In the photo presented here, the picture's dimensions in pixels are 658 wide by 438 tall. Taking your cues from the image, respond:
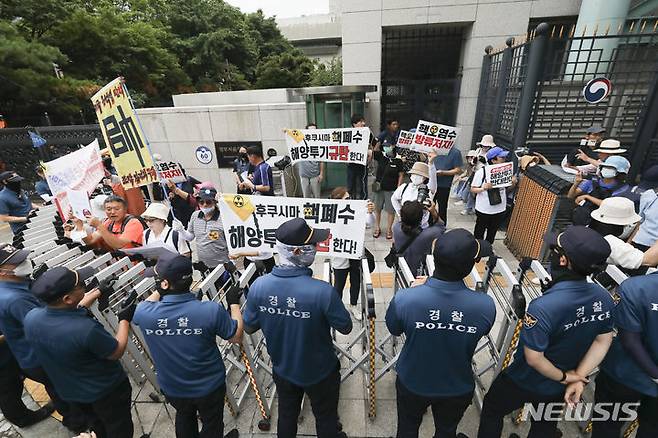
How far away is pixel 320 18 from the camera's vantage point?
5709cm

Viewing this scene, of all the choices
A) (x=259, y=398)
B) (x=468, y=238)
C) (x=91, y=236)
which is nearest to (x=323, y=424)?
(x=259, y=398)

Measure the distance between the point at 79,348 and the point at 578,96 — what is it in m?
9.15

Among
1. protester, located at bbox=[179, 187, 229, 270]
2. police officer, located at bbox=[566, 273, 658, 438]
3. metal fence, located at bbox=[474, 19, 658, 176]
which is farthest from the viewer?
metal fence, located at bbox=[474, 19, 658, 176]

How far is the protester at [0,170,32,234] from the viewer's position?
245 inches

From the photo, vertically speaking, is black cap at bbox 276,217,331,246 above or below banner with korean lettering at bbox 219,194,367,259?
above

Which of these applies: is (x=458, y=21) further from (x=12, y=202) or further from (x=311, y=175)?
(x=12, y=202)

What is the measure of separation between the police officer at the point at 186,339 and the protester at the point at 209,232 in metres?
1.76

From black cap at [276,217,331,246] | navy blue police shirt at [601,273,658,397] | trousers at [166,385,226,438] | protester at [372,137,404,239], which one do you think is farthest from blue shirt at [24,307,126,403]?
protester at [372,137,404,239]

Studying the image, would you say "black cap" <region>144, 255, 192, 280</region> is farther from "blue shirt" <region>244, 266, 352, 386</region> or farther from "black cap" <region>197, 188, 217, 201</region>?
"black cap" <region>197, 188, 217, 201</region>

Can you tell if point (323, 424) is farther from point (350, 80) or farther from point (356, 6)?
point (356, 6)

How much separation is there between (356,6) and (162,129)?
7248mm

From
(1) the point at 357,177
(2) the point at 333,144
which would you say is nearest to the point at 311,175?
(1) the point at 357,177

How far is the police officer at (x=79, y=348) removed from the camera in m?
2.35

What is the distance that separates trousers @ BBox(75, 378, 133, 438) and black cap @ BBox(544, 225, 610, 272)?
12.2 feet
